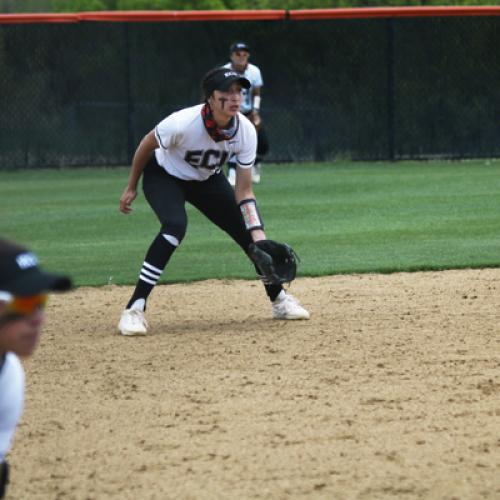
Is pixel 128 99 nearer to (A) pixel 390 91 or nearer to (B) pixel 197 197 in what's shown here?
(A) pixel 390 91

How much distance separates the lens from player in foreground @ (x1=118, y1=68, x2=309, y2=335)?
7.97 m

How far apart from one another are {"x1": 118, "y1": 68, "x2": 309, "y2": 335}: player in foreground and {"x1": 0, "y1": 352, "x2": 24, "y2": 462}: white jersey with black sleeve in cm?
413

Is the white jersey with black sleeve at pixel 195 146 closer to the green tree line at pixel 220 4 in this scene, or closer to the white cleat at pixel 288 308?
the white cleat at pixel 288 308

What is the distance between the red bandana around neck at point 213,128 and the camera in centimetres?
798

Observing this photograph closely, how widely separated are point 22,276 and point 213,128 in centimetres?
470

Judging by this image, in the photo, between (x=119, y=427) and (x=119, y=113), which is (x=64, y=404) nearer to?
(x=119, y=427)

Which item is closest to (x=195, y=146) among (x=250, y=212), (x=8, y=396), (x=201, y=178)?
(x=201, y=178)

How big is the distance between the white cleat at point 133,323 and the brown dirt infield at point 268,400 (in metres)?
0.08

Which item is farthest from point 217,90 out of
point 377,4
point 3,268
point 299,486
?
point 377,4

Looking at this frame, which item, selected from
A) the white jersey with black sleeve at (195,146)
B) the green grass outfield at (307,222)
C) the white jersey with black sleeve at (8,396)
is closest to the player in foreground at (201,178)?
the white jersey with black sleeve at (195,146)

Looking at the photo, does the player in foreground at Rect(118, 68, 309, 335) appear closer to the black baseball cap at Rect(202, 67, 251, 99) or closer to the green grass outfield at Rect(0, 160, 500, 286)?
the black baseball cap at Rect(202, 67, 251, 99)

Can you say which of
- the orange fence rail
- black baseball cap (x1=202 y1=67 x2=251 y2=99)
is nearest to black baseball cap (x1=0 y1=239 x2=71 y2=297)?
black baseball cap (x1=202 y1=67 x2=251 y2=99)

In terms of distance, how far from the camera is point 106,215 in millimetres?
14773

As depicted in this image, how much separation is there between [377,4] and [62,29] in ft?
25.3
